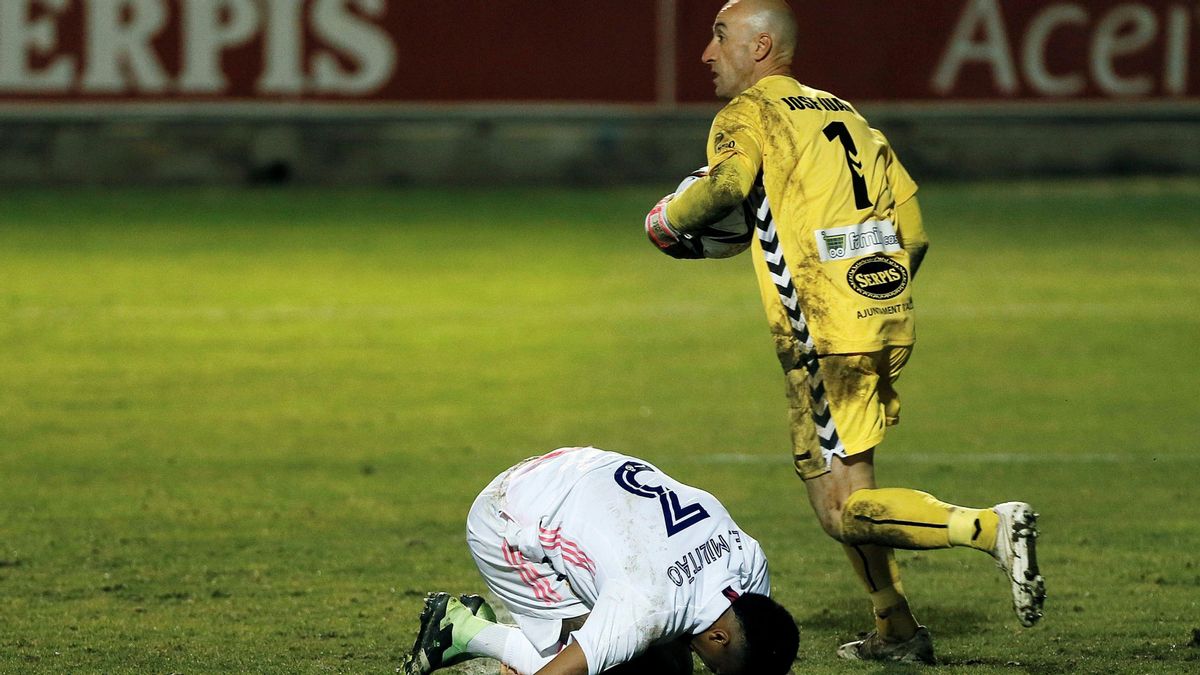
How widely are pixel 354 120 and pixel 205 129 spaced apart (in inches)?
61.0

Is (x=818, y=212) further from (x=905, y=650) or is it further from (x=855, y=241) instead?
(x=905, y=650)

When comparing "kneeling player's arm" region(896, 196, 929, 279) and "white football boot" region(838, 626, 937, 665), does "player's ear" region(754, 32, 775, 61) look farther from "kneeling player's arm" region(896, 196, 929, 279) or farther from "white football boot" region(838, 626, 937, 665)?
"white football boot" region(838, 626, 937, 665)

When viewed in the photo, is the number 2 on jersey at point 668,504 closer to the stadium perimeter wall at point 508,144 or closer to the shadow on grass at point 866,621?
the shadow on grass at point 866,621

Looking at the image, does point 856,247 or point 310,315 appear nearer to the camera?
point 856,247

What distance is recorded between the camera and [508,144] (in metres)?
19.0

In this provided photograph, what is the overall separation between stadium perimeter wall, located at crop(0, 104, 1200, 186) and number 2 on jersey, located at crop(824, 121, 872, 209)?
44.7 ft

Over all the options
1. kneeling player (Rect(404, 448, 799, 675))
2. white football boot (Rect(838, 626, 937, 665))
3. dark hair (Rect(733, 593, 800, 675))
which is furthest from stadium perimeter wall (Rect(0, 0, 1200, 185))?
dark hair (Rect(733, 593, 800, 675))

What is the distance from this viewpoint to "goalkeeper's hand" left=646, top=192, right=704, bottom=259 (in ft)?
16.5

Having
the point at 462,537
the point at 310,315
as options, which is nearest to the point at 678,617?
the point at 462,537

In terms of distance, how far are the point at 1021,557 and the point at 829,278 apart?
3.05 feet

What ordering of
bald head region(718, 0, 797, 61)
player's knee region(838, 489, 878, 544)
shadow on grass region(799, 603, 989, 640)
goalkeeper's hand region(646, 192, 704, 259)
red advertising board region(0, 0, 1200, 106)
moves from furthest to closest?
red advertising board region(0, 0, 1200, 106) → shadow on grass region(799, 603, 989, 640) → bald head region(718, 0, 797, 61) → goalkeeper's hand region(646, 192, 704, 259) → player's knee region(838, 489, 878, 544)

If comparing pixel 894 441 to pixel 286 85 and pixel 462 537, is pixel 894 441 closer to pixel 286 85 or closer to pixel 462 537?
pixel 462 537

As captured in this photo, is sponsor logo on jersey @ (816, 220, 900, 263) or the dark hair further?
sponsor logo on jersey @ (816, 220, 900, 263)

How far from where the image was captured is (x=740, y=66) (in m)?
5.18
